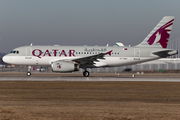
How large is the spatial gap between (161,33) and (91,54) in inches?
457

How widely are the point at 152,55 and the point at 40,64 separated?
17085 millimetres

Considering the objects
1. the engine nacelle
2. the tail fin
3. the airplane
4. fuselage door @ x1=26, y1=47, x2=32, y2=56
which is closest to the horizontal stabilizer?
the airplane

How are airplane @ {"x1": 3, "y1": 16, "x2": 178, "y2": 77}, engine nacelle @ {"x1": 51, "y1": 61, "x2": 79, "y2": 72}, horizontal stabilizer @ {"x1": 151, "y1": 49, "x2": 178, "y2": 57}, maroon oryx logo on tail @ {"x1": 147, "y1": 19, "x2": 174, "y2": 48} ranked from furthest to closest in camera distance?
maroon oryx logo on tail @ {"x1": 147, "y1": 19, "x2": 174, "y2": 48}
horizontal stabilizer @ {"x1": 151, "y1": 49, "x2": 178, "y2": 57}
airplane @ {"x1": 3, "y1": 16, "x2": 178, "y2": 77}
engine nacelle @ {"x1": 51, "y1": 61, "x2": 79, "y2": 72}

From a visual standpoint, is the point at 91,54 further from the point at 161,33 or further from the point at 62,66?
the point at 161,33

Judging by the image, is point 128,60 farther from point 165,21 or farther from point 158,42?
point 165,21

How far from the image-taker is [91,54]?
141 ft

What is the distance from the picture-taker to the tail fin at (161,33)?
44.8m

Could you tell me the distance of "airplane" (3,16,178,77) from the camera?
4085 cm

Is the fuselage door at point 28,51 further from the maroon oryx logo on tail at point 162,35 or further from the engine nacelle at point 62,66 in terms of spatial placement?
the maroon oryx logo on tail at point 162,35

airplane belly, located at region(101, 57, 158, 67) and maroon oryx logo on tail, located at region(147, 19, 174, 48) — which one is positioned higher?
maroon oryx logo on tail, located at region(147, 19, 174, 48)

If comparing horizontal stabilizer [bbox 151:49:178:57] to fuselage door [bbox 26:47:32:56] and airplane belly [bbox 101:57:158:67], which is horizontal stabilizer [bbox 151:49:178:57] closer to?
airplane belly [bbox 101:57:158:67]

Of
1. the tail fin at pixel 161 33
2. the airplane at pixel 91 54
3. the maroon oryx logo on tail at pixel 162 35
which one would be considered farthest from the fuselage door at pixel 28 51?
the maroon oryx logo on tail at pixel 162 35

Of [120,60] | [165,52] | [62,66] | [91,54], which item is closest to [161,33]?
[165,52]

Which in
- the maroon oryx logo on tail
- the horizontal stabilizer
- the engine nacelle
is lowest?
the engine nacelle
